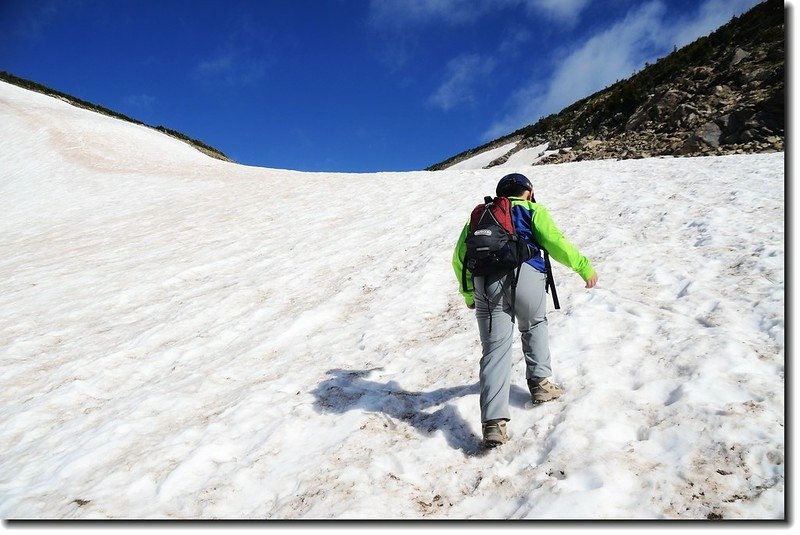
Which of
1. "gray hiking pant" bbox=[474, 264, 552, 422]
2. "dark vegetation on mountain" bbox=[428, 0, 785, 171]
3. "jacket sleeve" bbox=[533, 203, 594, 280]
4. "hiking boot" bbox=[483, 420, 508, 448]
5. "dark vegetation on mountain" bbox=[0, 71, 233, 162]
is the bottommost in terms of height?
"hiking boot" bbox=[483, 420, 508, 448]

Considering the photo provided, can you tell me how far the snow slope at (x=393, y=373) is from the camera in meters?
3.03

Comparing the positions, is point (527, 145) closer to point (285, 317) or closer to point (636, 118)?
point (636, 118)

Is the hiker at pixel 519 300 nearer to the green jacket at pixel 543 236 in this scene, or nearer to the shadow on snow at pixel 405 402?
the green jacket at pixel 543 236

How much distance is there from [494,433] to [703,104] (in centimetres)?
2278

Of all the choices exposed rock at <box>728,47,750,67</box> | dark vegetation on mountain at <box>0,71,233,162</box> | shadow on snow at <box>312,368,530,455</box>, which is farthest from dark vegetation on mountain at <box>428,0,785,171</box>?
dark vegetation on mountain at <box>0,71,233,162</box>

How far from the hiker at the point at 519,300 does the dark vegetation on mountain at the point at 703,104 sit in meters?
15.8

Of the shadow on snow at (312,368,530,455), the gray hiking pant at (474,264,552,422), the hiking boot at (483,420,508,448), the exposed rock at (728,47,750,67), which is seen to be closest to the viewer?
the hiking boot at (483,420,508,448)

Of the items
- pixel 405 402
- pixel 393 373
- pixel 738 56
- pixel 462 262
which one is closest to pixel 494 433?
pixel 405 402

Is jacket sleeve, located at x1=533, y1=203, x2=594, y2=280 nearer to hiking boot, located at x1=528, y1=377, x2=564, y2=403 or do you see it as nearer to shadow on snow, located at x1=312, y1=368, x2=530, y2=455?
hiking boot, located at x1=528, y1=377, x2=564, y2=403

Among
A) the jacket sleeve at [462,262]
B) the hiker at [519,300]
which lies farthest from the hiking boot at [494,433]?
the jacket sleeve at [462,262]

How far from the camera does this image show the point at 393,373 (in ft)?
16.7

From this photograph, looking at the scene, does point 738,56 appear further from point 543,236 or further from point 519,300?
point 519,300

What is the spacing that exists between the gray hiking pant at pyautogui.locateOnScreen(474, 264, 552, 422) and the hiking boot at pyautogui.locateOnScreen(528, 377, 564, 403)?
0.22ft

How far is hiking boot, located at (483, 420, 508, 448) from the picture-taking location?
3.36 m
